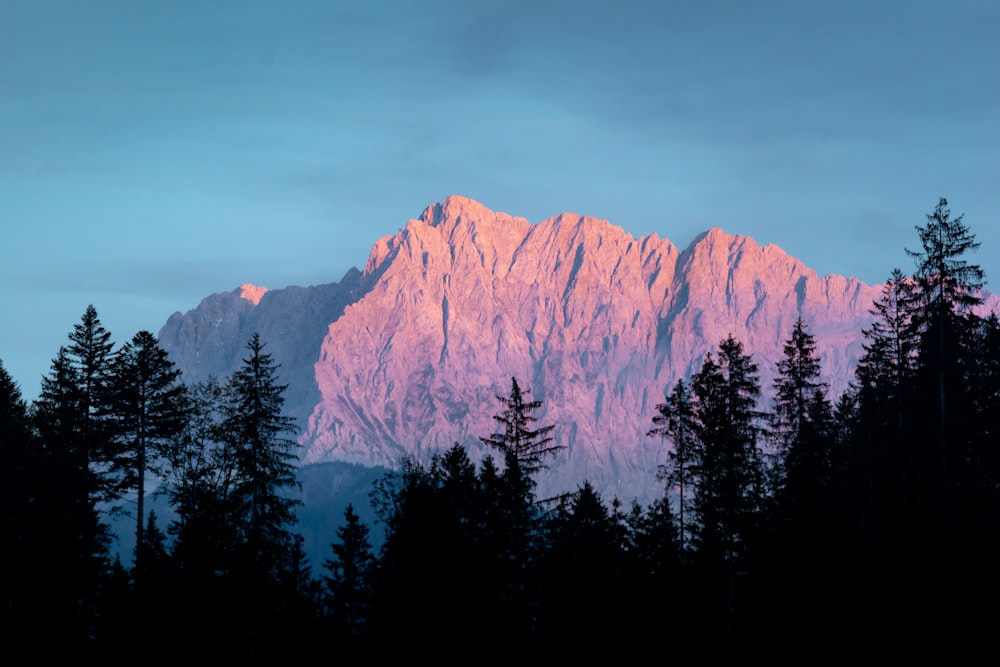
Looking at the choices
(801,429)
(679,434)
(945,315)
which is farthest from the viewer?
(801,429)

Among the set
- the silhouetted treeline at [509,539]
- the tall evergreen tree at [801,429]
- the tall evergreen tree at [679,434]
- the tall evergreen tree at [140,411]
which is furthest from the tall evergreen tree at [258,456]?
the tall evergreen tree at [801,429]

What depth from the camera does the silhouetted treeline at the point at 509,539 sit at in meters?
40.1

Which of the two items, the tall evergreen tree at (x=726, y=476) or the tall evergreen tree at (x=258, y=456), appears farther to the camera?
the tall evergreen tree at (x=726, y=476)

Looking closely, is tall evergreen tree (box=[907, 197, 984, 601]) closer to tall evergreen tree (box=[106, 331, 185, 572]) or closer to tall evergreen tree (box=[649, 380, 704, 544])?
tall evergreen tree (box=[649, 380, 704, 544])

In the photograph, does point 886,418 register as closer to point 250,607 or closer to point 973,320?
point 973,320

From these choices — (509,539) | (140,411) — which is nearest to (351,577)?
(509,539)

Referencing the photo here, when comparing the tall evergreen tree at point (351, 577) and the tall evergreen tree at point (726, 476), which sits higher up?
the tall evergreen tree at point (726, 476)

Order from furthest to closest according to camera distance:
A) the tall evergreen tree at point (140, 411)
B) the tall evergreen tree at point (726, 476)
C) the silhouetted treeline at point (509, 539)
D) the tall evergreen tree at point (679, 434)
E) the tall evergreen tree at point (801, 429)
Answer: the tall evergreen tree at point (801, 429), the tall evergreen tree at point (679, 434), the tall evergreen tree at point (726, 476), the tall evergreen tree at point (140, 411), the silhouetted treeline at point (509, 539)

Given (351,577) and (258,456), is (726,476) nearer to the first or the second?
(351,577)

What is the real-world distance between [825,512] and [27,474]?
4233 centimetres

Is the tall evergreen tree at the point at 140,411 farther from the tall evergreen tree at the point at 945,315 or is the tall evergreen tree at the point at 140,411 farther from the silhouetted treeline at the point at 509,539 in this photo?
the tall evergreen tree at the point at 945,315

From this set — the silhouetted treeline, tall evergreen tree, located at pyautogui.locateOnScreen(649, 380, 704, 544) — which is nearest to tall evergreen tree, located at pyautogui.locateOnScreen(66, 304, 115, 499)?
the silhouetted treeline

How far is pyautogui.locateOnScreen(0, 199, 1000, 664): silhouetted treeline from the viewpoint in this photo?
40.1 m

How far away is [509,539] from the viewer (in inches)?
1896
